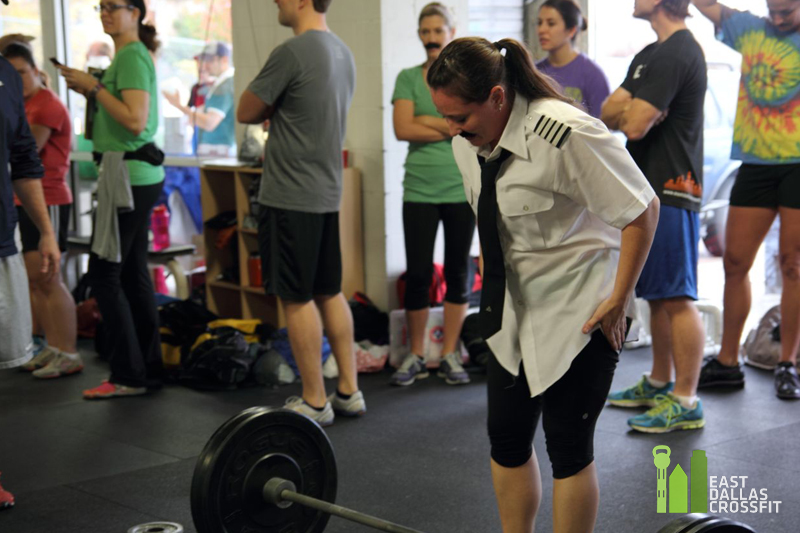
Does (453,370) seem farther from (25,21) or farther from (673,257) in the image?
(25,21)

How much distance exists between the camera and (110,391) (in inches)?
163

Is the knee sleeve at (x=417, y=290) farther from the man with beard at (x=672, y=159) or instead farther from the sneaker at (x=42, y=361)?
the sneaker at (x=42, y=361)

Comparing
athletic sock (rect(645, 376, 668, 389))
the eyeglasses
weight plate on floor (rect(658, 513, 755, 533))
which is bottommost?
athletic sock (rect(645, 376, 668, 389))

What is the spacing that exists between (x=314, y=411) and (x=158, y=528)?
40.6 inches

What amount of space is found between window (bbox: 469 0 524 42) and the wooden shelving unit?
3.53ft

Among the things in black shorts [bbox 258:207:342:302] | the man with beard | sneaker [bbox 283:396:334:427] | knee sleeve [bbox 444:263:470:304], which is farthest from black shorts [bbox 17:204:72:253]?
the man with beard

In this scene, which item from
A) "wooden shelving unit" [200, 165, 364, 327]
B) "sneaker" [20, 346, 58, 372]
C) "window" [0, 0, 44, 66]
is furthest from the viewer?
"window" [0, 0, 44, 66]

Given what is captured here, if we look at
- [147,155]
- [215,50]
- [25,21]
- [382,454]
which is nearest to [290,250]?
[382,454]

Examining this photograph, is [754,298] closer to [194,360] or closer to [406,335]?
[406,335]

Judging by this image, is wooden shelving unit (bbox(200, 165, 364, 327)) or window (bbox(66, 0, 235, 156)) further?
window (bbox(66, 0, 235, 156))

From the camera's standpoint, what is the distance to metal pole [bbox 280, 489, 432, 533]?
2.08m

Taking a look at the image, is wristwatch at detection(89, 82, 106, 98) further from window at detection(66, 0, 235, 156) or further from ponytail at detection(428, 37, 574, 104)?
ponytail at detection(428, 37, 574, 104)

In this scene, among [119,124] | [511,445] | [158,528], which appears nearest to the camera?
[511,445]

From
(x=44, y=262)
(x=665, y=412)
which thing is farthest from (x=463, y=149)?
(x=665, y=412)
